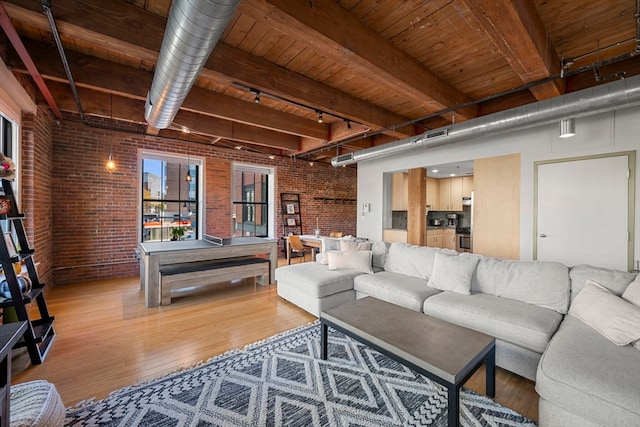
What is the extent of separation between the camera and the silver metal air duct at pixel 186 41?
1531mm

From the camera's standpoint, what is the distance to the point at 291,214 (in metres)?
7.65

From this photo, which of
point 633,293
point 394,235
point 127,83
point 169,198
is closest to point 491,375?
point 633,293

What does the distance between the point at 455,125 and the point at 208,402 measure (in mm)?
4359

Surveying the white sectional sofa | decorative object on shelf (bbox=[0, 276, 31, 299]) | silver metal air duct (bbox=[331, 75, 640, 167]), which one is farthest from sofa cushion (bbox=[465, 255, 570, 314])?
decorative object on shelf (bbox=[0, 276, 31, 299])

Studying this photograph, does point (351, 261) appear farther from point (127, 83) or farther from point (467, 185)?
point (467, 185)

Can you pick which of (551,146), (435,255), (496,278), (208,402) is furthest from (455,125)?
(208,402)

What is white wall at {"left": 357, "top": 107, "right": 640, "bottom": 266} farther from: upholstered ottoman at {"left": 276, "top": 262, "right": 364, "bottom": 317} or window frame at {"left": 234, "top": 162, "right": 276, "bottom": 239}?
window frame at {"left": 234, "top": 162, "right": 276, "bottom": 239}

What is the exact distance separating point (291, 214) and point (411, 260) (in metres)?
4.63

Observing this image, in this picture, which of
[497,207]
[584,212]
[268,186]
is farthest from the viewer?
[268,186]

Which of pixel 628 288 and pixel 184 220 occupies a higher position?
pixel 184 220

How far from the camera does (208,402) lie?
1.87 metres

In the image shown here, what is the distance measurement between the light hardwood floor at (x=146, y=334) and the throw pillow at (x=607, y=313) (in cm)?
67

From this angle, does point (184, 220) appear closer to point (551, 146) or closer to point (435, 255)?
point (435, 255)

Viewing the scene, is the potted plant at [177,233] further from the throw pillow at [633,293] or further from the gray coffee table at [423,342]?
the throw pillow at [633,293]
